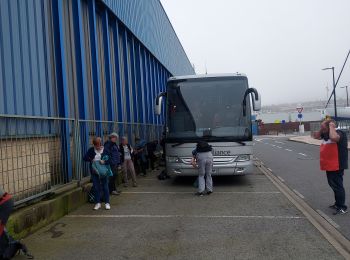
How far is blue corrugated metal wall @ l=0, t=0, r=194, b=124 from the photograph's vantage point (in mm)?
7699

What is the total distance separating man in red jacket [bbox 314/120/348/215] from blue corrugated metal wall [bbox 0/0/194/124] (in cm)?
544

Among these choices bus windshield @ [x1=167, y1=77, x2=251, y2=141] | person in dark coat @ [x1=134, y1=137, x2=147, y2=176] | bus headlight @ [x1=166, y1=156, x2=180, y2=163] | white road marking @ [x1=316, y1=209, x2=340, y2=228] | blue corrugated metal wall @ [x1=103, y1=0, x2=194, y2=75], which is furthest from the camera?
blue corrugated metal wall @ [x1=103, y1=0, x2=194, y2=75]

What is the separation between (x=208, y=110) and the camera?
1177 centimetres

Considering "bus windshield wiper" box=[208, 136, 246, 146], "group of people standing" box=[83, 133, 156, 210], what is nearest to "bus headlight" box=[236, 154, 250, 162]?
"bus windshield wiper" box=[208, 136, 246, 146]

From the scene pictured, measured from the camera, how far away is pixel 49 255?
18.3 feet

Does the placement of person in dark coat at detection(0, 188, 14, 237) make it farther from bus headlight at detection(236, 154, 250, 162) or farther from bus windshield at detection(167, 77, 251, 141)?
bus headlight at detection(236, 154, 250, 162)

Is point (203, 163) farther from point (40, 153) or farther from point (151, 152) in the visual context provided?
point (151, 152)

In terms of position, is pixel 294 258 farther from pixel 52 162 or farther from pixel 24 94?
pixel 24 94

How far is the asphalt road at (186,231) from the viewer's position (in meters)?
5.62

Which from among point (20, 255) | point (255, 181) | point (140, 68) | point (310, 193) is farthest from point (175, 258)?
point (140, 68)

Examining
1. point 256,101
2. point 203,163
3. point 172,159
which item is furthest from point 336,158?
point 172,159

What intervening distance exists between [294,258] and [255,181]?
7.62 meters

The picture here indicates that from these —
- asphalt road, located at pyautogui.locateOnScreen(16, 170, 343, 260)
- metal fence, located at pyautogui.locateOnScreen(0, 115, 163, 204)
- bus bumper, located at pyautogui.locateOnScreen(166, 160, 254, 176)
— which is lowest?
asphalt road, located at pyautogui.locateOnScreen(16, 170, 343, 260)

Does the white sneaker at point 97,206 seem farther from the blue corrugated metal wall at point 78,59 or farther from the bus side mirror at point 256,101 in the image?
the bus side mirror at point 256,101
